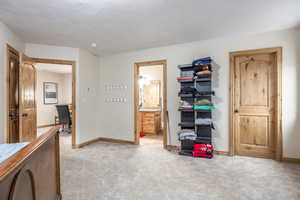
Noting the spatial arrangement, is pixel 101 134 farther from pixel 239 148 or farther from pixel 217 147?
pixel 239 148

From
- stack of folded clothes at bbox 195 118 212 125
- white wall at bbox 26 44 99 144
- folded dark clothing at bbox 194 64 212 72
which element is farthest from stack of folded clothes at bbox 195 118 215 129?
white wall at bbox 26 44 99 144

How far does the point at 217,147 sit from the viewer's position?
356 centimetres

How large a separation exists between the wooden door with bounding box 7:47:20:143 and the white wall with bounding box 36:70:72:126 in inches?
159

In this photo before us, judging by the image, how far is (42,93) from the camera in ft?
23.3

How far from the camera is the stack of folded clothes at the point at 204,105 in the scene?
11.0 feet

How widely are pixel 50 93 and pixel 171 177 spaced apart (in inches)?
272

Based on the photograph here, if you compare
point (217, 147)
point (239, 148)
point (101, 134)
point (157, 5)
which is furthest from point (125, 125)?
point (157, 5)

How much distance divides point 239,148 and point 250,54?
1.92 metres

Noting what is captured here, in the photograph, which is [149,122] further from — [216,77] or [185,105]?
[216,77]

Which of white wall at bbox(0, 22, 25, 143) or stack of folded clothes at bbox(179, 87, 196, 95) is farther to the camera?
stack of folded clothes at bbox(179, 87, 196, 95)

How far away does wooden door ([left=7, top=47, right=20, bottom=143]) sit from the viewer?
302 cm

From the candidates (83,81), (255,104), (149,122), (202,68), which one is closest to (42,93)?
(83,81)

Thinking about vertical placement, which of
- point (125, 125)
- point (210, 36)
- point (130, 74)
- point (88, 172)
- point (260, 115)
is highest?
point (210, 36)

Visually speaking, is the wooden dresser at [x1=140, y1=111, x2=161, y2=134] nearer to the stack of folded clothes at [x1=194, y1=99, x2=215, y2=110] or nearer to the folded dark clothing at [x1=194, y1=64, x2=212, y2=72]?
the stack of folded clothes at [x1=194, y1=99, x2=215, y2=110]
